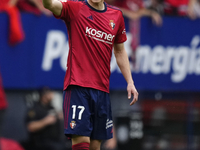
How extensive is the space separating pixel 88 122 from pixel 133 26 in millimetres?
4697

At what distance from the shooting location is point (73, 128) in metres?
3.86

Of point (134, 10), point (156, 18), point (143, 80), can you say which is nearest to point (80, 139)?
point (143, 80)

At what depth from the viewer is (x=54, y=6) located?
145 inches

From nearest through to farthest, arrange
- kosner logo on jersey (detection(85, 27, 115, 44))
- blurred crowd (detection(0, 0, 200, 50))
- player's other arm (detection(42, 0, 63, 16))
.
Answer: player's other arm (detection(42, 0, 63, 16))
kosner logo on jersey (detection(85, 27, 115, 44))
blurred crowd (detection(0, 0, 200, 50))

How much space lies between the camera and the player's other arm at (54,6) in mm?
3588

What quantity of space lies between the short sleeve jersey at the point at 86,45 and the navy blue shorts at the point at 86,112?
0.26ft

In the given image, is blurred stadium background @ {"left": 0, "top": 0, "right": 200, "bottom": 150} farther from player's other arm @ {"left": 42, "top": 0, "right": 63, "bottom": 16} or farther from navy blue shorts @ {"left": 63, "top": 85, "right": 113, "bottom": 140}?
player's other arm @ {"left": 42, "top": 0, "right": 63, "bottom": 16}

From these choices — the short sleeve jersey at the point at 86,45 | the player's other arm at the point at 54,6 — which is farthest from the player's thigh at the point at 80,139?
the player's other arm at the point at 54,6

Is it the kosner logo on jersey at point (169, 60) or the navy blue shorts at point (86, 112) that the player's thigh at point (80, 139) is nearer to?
the navy blue shorts at point (86, 112)

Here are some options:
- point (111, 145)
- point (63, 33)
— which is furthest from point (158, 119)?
point (63, 33)

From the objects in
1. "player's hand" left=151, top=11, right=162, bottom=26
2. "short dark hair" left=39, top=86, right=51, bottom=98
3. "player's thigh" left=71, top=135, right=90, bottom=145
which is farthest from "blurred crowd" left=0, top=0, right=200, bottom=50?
"player's thigh" left=71, top=135, right=90, bottom=145

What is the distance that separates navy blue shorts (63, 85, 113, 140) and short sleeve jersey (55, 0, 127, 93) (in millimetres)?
79

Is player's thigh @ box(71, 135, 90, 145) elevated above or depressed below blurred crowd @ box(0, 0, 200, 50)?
below

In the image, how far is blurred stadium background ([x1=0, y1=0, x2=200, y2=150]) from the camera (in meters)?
7.91
